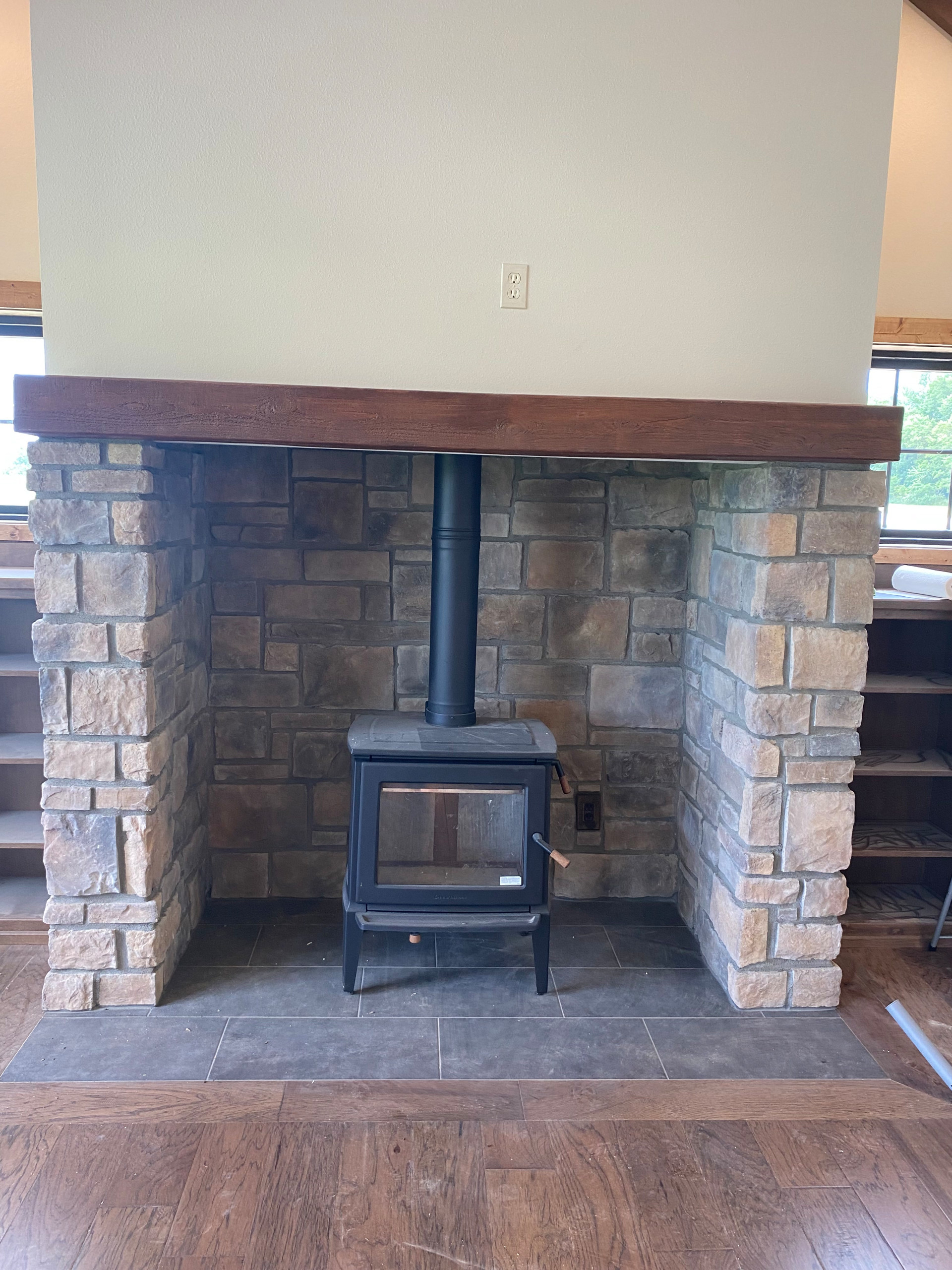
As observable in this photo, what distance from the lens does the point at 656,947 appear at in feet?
10.0

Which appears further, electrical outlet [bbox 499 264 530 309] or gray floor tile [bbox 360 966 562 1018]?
gray floor tile [bbox 360 966 562 1018]

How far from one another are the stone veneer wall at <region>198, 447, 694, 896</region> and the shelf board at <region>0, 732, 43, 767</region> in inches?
21.7

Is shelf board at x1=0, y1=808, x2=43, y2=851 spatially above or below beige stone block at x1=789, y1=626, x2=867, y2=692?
below

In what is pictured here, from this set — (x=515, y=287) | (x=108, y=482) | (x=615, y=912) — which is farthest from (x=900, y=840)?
(x=108, y=482)

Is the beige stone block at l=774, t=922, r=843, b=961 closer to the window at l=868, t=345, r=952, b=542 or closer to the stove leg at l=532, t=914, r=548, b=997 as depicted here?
the stove leg at l=532, t=914, r=548, b=997

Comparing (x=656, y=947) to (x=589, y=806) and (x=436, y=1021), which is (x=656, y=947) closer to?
(x=589, y=806)

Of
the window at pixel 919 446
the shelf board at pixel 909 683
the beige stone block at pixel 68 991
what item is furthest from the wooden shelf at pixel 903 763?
the beige stone block at pixel 68 991

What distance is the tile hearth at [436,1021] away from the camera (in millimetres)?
2414

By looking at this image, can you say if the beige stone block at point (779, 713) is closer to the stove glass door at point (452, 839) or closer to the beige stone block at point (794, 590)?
the beige stone block at point (794, 590)

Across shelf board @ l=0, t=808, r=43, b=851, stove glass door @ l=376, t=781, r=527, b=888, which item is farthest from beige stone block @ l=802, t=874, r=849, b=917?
shelf board @ l=0, t=808, r=43, b=851

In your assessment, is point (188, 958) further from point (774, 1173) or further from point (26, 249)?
point (26, 249)

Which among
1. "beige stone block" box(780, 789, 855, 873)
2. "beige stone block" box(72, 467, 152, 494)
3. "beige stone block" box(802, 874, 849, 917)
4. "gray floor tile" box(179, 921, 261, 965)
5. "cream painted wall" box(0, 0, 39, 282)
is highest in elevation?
"cream painted wall" box(0, 0, 39, 282)

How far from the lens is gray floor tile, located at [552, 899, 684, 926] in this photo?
3.22m

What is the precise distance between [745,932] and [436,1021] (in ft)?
2.85
